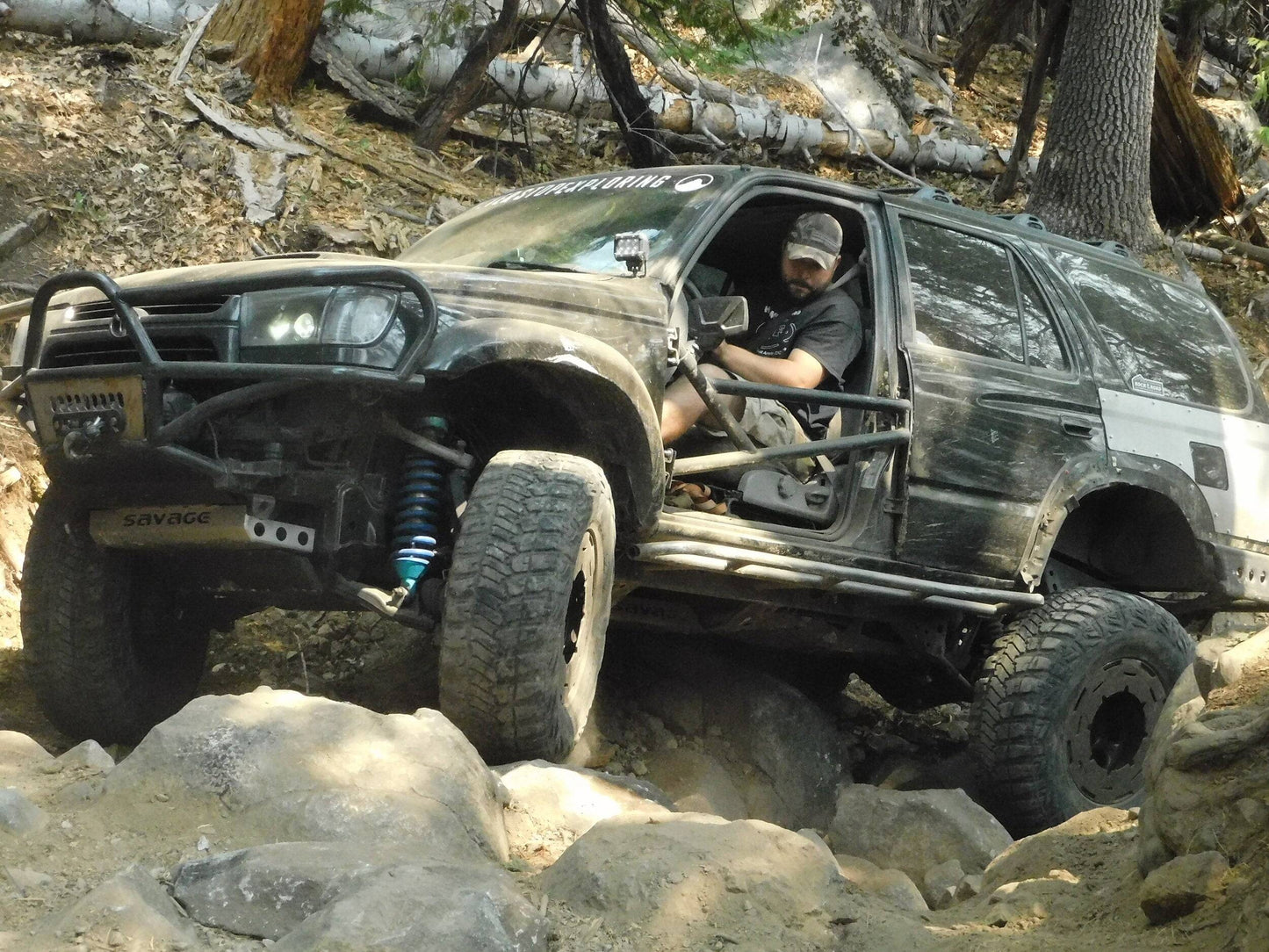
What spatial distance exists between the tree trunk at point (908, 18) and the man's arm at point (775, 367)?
12.4 m

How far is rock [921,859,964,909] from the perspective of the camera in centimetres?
418

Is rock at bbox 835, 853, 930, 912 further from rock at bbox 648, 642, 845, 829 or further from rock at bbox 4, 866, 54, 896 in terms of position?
rock at bbox 4, 866, 54, 896

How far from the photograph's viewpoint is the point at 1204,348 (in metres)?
6.08

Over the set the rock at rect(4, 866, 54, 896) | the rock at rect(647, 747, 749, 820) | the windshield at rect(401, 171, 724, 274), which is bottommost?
the rock at rect(647, 747, 749, 820)

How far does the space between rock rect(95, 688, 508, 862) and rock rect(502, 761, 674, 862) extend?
12 centimetres

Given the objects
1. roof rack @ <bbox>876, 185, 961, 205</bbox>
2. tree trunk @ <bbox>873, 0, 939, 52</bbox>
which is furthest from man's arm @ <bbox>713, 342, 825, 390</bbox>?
tree trunk @ <bbox>873, 0, 939, 52</bbox>

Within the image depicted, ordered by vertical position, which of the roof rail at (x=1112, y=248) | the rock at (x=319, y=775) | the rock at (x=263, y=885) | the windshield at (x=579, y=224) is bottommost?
the rock at (x=319, y=775)

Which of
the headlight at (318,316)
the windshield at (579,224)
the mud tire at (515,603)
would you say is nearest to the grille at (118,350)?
the headlight at (318,316)

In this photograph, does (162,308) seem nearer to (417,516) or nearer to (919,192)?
(417,516)

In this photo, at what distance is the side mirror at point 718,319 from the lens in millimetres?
4406

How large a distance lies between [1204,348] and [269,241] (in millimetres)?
4912

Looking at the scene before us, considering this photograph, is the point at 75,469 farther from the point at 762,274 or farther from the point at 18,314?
the point at 762,274

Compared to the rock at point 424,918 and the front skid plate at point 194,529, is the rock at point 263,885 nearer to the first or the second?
the rock at point 424,918

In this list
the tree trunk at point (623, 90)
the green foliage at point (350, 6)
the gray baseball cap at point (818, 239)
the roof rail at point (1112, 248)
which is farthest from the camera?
the tree trunk at point (623, 90)
